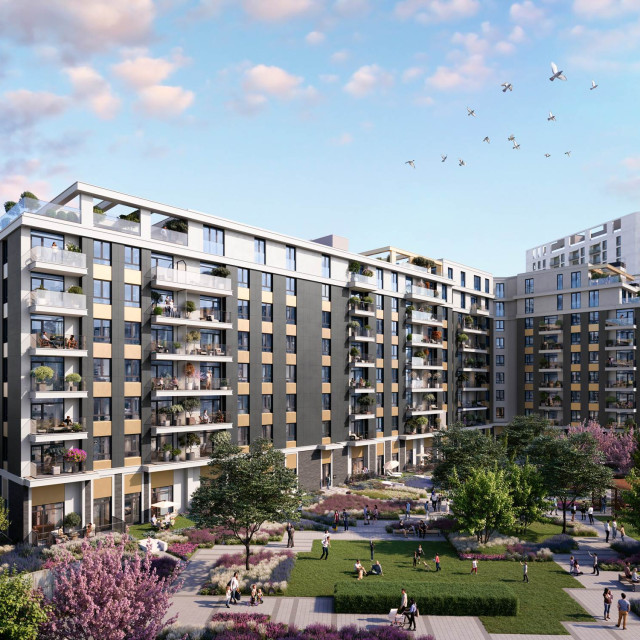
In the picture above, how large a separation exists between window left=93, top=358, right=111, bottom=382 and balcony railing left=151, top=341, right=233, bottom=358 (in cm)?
374

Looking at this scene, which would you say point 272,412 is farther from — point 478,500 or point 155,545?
point 478,500

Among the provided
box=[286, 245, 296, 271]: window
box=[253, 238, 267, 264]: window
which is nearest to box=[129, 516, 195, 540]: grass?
box=[253, 238, 267, 264]: window

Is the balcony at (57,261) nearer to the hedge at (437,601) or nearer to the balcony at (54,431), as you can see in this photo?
the balcony at (54,431)

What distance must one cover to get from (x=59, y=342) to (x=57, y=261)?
5.62 metres

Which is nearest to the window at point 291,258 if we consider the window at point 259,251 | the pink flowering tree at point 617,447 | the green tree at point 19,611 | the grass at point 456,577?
the window at point 259,251

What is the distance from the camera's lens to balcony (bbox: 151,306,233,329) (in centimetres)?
4269

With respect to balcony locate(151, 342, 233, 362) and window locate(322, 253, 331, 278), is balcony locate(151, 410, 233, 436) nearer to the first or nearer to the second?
balcony locate(151, 342, 233, 362)

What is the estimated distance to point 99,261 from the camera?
40.1 meters

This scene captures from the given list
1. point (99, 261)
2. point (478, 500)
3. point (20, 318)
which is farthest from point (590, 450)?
point (20, 318)

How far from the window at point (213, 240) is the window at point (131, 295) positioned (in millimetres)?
7482

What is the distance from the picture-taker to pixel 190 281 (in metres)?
44.6

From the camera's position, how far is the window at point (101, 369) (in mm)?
39500

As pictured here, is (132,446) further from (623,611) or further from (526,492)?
(623,611)

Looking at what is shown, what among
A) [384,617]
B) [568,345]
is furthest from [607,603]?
[568,345]
